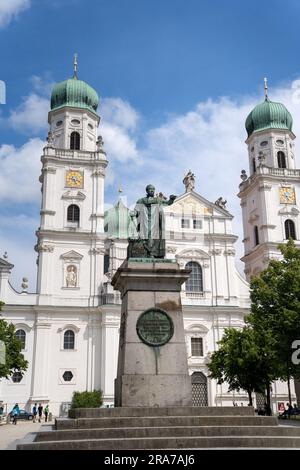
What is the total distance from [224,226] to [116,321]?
42.8 feet

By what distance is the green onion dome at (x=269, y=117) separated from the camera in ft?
168

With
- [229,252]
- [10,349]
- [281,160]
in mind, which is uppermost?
[281,160]

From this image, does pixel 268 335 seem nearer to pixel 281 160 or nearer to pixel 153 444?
pixel 153 444

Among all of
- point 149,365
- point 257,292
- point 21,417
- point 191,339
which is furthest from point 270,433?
point 191,339

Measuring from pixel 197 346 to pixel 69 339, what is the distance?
10.2 metres

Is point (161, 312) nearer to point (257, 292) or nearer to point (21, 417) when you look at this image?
point (257, 292)

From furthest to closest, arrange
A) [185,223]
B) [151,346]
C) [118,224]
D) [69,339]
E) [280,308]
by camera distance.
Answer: [118,224] → [185,223] → [69,339] → [280,308] → [151,346]

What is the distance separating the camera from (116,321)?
1609 inches

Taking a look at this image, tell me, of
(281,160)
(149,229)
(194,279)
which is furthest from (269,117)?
(149,229)

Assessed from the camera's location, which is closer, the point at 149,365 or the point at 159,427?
the point at 159,427

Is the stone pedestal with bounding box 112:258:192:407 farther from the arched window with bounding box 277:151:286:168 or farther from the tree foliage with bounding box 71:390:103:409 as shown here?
the arched window with bounding box 277:151:286:168

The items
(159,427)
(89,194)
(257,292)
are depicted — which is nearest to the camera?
(159,427)

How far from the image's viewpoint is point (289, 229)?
47188 millimetres

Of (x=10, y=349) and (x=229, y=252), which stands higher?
(x=229, y=252)
